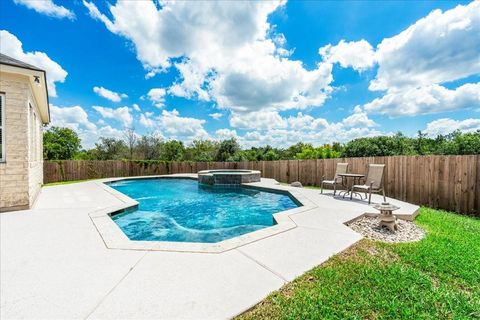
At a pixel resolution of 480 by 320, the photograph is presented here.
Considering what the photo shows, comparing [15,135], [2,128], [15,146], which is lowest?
[15,146]

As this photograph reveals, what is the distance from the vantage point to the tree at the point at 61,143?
87.4 feet

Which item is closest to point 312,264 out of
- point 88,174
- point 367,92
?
point 367,92

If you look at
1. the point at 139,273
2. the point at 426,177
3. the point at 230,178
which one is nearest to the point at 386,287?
the point at 139,273

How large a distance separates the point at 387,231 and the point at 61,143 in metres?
36.0

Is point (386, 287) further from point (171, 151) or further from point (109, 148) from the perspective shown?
point (109, 148)

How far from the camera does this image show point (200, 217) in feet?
22.3

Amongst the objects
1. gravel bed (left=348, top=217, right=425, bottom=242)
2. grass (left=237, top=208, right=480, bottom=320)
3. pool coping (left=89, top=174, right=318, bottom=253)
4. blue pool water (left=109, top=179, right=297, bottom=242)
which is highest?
pool coping (left=89, top=174, right=318, bottom=253)

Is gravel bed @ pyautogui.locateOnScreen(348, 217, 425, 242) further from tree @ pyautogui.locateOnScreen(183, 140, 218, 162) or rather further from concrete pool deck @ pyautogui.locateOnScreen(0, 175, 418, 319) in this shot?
tree @ pyautogui.locateOnScreen(183, 140, 218, 162)

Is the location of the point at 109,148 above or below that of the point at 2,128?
above

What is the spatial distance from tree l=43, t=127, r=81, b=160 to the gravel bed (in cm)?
3262

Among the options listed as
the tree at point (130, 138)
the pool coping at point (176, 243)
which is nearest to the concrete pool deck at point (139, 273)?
the pool coping at point (176, 243)

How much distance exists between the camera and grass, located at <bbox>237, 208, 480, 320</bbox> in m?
1.99

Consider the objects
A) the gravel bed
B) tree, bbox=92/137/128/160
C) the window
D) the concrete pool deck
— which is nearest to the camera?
the concrete pool deck

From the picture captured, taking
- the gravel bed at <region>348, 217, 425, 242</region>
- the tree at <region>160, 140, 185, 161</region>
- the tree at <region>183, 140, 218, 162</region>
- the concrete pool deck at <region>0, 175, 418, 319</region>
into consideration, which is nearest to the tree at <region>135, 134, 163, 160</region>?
the tree at <region>160, 140, 185, 161</region>
